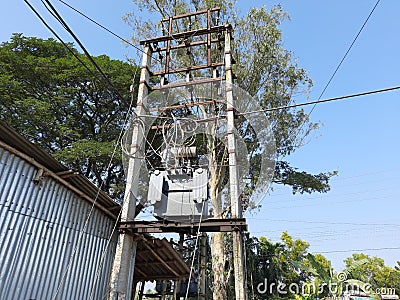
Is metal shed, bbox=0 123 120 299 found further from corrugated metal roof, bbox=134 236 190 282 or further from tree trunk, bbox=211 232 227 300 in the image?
tree trunk, bbox=211 232 227 300

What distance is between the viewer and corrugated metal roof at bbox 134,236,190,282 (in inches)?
229

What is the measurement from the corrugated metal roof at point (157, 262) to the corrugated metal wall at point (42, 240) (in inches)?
43.5

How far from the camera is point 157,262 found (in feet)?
21.6

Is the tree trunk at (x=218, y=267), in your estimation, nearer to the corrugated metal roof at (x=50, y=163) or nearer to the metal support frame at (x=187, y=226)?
the metal support frame at (x=187, y=226)

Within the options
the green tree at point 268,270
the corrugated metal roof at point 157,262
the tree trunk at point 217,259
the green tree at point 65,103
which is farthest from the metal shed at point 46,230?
the green tree at point 268,270

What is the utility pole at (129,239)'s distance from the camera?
4.88 m

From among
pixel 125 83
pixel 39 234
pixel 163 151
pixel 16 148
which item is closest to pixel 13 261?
pixel 39 234

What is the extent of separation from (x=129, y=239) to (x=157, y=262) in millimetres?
1632

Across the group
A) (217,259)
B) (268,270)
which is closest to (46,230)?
(217,259)

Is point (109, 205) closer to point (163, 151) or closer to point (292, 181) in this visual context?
point (163, 151)

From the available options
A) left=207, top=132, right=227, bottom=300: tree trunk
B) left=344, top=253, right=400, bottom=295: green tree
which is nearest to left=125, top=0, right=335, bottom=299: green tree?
left=207, top=132, right=227, bottom=300: tree trunk

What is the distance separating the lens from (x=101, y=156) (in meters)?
10.1

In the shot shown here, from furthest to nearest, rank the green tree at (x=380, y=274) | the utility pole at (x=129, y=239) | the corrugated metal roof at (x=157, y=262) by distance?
the green tree at (x=380, y=274) < the corrugated metal roof at (x=157, y=262) < the utility pole at (x=129, y=239)

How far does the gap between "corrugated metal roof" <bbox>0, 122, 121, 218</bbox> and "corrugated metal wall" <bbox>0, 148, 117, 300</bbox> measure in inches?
5.2
